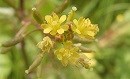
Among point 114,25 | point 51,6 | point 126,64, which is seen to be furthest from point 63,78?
point 114,25

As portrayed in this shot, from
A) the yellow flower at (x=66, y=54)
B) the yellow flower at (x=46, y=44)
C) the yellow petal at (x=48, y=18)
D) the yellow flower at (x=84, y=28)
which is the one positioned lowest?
the yellow flower at (x=66, y=54)

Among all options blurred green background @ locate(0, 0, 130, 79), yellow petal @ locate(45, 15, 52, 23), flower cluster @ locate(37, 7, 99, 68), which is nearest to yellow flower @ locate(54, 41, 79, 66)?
flower cluster @ locate(37, 7, 99, 68)

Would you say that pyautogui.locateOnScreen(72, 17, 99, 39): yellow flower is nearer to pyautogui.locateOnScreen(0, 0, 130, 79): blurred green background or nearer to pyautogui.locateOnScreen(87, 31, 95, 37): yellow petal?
pyautogui.locateOnScreen(87, 31, 95, 37): yellow petal

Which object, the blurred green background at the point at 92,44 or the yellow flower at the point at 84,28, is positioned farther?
the blurred green background at the point at 92,44

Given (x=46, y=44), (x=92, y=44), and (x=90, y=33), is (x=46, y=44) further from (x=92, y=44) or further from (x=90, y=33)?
(x=92, y=44)

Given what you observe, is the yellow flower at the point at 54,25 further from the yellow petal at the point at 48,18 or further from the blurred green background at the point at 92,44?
the blurred green background at the point at 92,44

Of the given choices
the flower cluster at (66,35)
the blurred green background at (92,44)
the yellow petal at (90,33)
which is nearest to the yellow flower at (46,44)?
the flower cluster at (66,35)

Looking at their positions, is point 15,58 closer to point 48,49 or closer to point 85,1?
point 85,1

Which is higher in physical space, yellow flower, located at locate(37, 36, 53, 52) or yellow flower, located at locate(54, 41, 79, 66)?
yellow flower, located at locate(37, 36, 53, 52)
